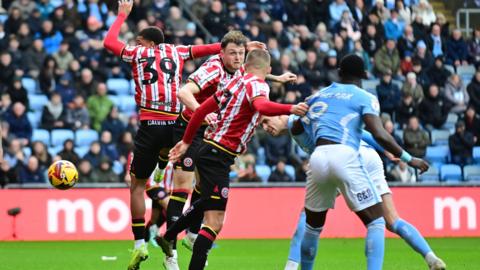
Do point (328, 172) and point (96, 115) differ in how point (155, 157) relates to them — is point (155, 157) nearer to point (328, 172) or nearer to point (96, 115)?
point (328, 172)

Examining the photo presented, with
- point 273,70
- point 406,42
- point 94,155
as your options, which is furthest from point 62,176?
point 406,42

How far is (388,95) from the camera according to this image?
83.0ft

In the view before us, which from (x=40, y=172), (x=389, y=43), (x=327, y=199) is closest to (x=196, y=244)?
(x=327, y=199)

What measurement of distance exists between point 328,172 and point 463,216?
38.9 feet

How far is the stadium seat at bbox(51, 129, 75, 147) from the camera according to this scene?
Answer: 22.8m

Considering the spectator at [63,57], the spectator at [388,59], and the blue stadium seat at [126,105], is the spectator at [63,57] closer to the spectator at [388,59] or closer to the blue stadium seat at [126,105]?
the blue stadium seat at [126,105]

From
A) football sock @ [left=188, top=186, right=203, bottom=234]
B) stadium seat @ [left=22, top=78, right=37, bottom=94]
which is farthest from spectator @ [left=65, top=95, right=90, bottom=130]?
football sock @ [left=188, top=186, right=203, bottom=234]

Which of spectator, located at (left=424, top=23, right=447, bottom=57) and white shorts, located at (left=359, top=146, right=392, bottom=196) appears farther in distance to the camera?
spectator, located at (left=424, top=23, right=447, bottom=57)

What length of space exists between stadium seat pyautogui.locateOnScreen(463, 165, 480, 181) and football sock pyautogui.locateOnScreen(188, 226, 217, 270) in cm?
1454

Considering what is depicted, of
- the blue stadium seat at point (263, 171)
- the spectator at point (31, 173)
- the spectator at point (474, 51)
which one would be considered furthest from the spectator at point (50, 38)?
the spectator at point (474, 51)

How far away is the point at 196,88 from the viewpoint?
1239 cm

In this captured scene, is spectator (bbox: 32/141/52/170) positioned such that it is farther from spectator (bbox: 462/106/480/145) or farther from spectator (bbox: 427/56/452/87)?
spectator (bbox: 427/56/452/87)

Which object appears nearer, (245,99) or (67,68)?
(245,99)

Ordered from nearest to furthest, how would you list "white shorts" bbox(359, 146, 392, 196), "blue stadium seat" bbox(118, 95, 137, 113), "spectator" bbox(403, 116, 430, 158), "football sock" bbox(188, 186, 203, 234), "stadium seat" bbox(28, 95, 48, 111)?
"white shorts" bbox(359, 146, 392, 196)
"football sock" bbox(188, 186, 203, 234)
"stadium seat" bbox(28, 95, 48, 111)
"blue stadium seat" bbox(118, 95, 137, 113)
"spectator" bbox(403, 116, 430, 158)
